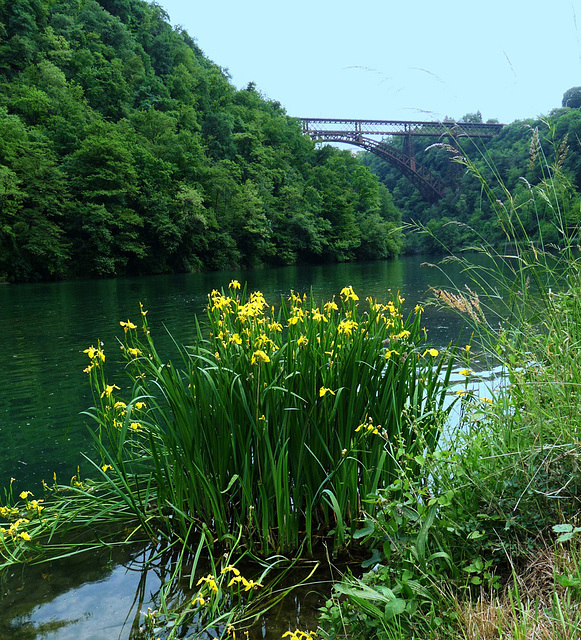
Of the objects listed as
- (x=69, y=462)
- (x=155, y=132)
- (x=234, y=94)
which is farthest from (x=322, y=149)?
(x=69, y=462)

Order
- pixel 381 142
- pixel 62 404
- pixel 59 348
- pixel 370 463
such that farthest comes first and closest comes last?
pixel 381 142 < pixel 59 348 < pixel 62 404 < pixel 370 463

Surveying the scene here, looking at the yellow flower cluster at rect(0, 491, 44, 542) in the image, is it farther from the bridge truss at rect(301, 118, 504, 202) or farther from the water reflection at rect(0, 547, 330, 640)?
the bridge truss at rect(301, 118, 504, 202)

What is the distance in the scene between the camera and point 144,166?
36406 mm

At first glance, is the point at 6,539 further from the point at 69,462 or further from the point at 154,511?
the point at 69,462

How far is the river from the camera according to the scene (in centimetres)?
245

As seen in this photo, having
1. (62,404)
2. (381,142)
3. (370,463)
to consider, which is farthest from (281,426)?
(381,142)

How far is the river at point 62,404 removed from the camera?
2.45 meters

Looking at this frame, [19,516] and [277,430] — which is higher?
[277,430]

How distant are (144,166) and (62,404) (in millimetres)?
32649

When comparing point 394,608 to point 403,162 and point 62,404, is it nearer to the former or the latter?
point 62,404

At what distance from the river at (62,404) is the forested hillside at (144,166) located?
1217 centimetres

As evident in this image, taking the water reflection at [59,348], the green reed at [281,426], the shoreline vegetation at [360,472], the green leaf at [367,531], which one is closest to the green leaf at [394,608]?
the shoreline vegetation at [360,472]

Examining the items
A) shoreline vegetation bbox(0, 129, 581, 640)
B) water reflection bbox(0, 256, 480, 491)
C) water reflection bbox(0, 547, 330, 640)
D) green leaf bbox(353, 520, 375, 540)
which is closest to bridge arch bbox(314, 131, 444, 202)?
water reflection bbox(0, 256, 480, 491)

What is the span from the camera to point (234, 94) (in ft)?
197
